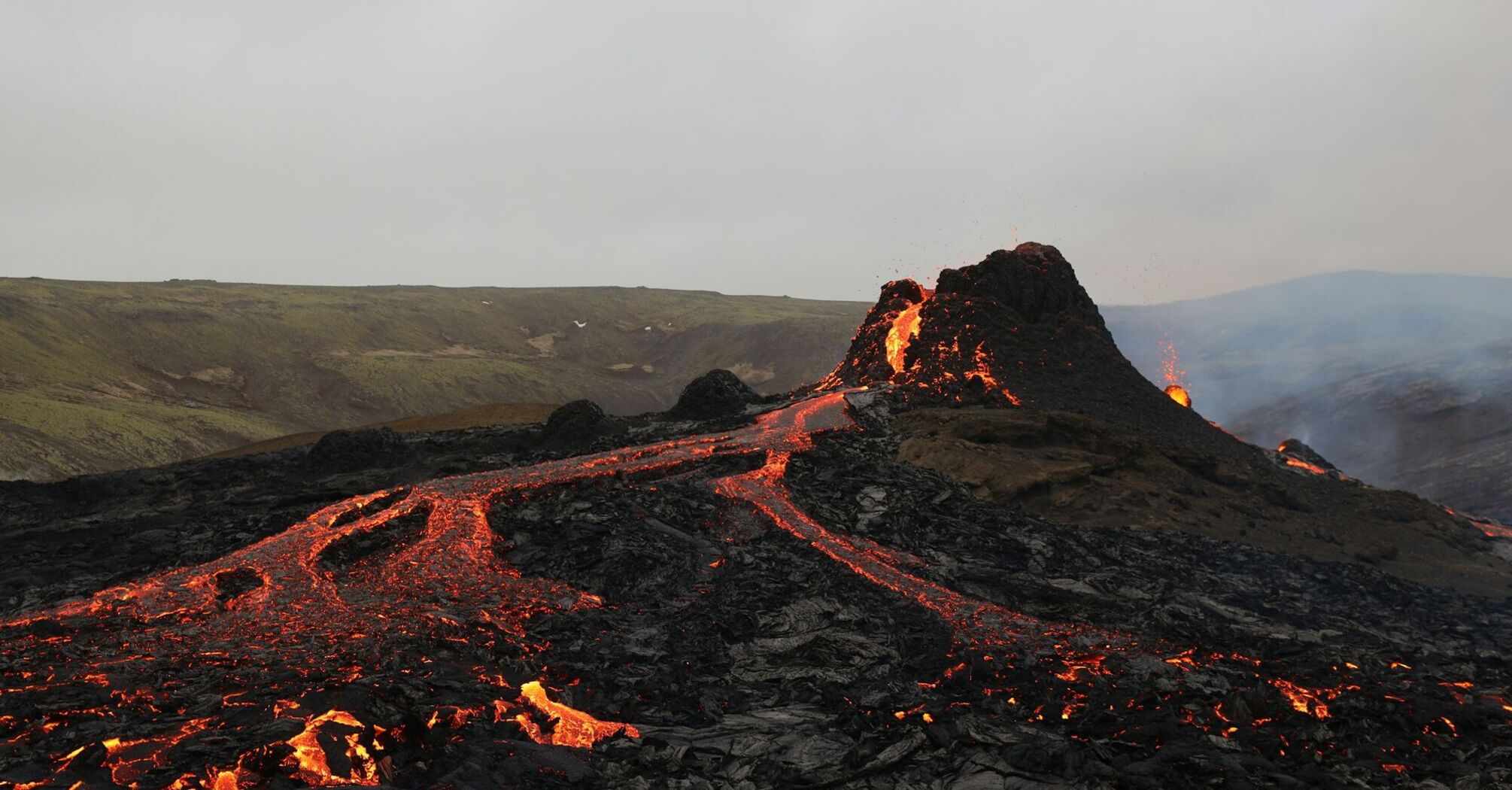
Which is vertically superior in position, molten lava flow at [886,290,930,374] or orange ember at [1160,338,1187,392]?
molten lava flow at [886,290,930,374]

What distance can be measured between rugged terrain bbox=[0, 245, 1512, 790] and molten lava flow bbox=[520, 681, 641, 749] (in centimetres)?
7

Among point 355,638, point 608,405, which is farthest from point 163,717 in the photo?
point 608,405

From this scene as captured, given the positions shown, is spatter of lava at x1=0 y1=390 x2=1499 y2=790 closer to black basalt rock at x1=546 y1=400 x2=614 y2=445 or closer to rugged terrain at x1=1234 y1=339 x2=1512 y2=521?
black basalt rock at x1=546 y1=400 x2=614 y2=445

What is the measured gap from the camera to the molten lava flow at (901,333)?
5203 cm

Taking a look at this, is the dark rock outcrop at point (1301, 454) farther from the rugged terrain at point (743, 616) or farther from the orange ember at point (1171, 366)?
the orange ember at point (1171, 366)

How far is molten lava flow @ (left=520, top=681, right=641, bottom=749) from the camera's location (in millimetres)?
16266

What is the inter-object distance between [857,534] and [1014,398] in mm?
17305

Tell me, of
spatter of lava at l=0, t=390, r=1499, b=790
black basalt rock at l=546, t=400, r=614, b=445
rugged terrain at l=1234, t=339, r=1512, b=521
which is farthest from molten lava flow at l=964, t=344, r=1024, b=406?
rugged terrain at l=1234, t=339, r=1512, b=521

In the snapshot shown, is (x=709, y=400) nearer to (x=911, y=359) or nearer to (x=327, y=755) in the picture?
(x=911, y=359)

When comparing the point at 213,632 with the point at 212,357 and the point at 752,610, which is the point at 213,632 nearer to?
the point at 752,610

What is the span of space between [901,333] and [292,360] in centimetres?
10378

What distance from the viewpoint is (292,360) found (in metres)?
128

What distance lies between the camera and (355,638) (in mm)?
20688

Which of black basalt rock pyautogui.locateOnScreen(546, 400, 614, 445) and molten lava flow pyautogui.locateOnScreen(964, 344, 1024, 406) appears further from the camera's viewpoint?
molten lava flow pyautogui.locateOnScreen(964, 344, 1024, 406)
